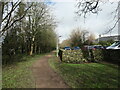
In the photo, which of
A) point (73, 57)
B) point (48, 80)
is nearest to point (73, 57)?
point (73, 57)

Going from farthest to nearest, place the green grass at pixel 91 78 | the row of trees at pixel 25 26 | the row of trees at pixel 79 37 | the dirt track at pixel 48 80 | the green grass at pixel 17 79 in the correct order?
the row of trees at pixel 79 37, the row of trees at pixel 25 26, the green grass at pixel 17 79, the dirt track at pixel 48 80, the green grass at pixel 91 78

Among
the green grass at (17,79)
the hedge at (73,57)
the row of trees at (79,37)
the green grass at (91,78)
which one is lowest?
the green grass at (17,79)

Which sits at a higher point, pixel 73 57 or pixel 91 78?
pixel 73 57

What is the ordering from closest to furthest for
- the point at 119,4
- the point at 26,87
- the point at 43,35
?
the point at 26,87 → the point at 119,4 → the point at 43,35

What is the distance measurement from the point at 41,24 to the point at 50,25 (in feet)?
5.63

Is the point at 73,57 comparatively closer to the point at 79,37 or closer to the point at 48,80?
the point at 48,80

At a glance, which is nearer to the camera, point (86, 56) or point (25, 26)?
point (86, 56)

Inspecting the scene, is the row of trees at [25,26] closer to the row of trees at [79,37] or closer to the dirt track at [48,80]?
the dirt track at [48,80]

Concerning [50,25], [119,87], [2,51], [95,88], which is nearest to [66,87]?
[95,88]

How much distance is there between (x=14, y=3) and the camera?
1016cm

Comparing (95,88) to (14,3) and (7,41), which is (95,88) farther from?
(7,41)

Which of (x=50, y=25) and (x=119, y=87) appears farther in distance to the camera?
(x=50, y=25)

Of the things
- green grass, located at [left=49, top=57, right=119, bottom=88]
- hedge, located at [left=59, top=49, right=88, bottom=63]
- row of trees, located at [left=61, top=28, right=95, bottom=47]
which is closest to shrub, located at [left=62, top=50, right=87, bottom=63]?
hedge, located at [left=59, top=49, right=88, bottom=63]

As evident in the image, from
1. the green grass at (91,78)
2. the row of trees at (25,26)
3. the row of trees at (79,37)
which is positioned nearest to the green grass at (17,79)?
the green grass at (91,78)
